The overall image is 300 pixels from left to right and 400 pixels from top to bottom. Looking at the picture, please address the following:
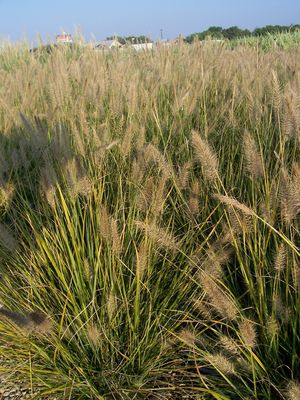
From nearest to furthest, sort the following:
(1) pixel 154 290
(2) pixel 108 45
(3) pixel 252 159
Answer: (3) pixel 252 159
(1) pixel 154 290
(2) pixel 108 45

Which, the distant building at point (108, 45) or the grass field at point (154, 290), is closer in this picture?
the grass field at point (154, 290)

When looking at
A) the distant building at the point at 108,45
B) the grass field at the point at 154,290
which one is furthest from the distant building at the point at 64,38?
the grass field at the point at 154,290

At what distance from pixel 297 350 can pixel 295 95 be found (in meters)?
0.78

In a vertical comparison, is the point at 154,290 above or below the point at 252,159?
below

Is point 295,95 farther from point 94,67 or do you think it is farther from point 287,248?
point 94,67

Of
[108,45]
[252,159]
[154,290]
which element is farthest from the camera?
[108,45]

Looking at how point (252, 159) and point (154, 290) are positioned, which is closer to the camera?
point (252, 159)

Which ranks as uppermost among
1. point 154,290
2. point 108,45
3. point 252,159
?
point 108,45

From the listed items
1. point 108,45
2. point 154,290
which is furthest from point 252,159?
point 108,45

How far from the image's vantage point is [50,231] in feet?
5.44

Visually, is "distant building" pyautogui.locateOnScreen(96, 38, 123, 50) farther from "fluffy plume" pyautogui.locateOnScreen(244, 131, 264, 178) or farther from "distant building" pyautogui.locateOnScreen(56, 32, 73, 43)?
"fluffy plume" pyautogui.locateOnScreen(244, 131, 264, 178)

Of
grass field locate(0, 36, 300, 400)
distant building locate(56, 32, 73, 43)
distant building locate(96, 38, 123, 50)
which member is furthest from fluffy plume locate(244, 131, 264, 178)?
distant building locate(56, 32, 73, 43)

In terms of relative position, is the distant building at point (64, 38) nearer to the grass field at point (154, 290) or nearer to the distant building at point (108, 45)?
the distant building at point (108, 45)

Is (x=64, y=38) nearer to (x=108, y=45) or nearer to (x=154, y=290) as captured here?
(x=108, y=45)
